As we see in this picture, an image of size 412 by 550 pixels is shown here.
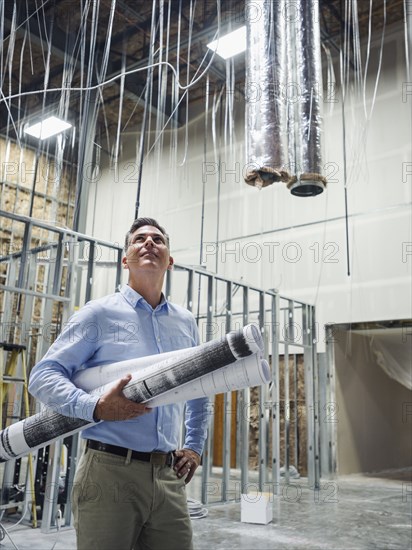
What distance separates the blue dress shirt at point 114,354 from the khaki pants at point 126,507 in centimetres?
6

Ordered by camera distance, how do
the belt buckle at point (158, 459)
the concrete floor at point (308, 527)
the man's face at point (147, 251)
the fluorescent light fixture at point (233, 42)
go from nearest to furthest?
the belt buckle at point (158, 459)
the man's face at point (147, 251)
the concrete floor at point (308, 527)
the fluorescent light fixture at point (233, 42)

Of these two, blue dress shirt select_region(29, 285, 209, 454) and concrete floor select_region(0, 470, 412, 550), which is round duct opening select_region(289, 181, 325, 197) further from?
concrete floor select_region(0, 470, 412, 550)

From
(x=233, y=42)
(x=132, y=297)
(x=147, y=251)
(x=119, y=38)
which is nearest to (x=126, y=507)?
(x=132, y=297)

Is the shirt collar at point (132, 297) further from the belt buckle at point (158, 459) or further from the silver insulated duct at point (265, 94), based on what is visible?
the silver insulated duct at point (265, 94)

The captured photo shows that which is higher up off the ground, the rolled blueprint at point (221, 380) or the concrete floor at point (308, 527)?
the rolled blueprint at point (221, 380)

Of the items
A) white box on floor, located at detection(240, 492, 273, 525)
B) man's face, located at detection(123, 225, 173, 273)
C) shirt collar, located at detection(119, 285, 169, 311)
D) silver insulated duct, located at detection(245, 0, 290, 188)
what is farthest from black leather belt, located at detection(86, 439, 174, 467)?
white box on floor, located at detection(240, 492, 273, 525)

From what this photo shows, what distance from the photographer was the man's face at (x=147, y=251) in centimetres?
154

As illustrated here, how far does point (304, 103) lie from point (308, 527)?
3.26 meters

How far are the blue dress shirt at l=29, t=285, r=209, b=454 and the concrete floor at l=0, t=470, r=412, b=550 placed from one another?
2.16 m

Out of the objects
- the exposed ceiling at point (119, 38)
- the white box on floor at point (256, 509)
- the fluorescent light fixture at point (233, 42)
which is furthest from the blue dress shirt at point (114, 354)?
A: the fluorescent light fixture at point (233, 42)

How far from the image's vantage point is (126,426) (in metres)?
1.37

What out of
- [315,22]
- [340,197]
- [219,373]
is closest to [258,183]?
[315,22]

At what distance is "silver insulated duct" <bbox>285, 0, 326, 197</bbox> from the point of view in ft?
9.95

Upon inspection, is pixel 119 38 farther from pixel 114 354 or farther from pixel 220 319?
pixel 114 354
